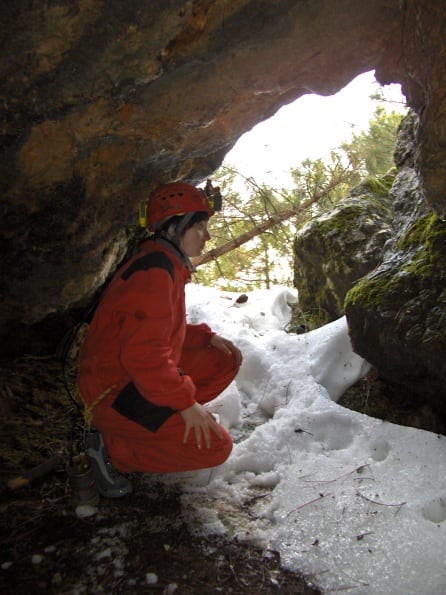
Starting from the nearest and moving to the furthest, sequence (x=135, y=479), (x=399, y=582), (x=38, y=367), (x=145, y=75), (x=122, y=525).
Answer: (x=399, y=582) < (x=145, y=75) < (x=122, y=525) < (x=135, y=479) < (x=38, y=367)

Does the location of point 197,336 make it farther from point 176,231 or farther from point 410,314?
point 410,314

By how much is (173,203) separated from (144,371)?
116 centimetres

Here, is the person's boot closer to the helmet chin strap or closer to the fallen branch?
the fallen branch

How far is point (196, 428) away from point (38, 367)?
2.44 meters

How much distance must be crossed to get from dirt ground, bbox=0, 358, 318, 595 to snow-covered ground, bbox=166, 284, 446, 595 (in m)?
0.14

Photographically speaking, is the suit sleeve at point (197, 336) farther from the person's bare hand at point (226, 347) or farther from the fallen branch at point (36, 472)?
the fallen branch at point (36, 472)

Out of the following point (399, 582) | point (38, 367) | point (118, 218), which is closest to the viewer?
point (399, 582)

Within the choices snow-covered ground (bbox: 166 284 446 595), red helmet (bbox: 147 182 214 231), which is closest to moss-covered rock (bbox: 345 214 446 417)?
snow-covered ground (bbox: 166 284 446 595)

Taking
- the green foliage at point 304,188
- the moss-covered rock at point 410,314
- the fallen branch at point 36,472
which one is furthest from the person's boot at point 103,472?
the green foliage at point 304,188

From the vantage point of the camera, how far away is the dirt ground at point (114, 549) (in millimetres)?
2283

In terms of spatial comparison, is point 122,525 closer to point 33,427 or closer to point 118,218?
point 33,427

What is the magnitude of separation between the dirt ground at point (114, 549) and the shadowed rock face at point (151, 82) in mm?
1700

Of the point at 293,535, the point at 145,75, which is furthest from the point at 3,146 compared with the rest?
the point at 293,535

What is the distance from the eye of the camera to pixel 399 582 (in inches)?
84.2
